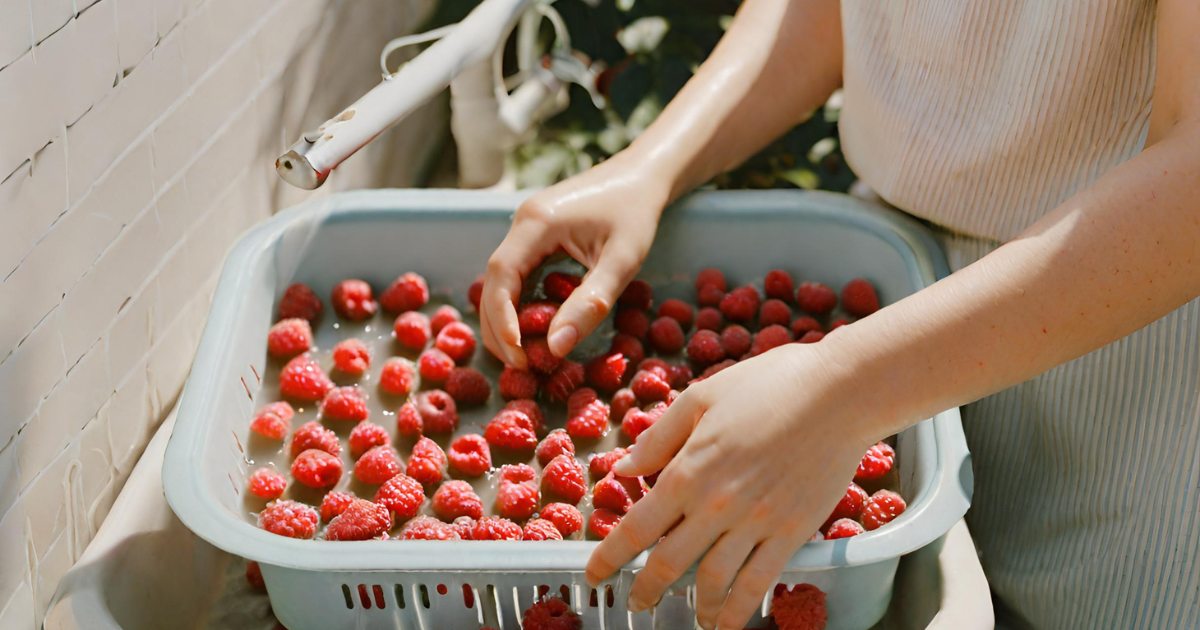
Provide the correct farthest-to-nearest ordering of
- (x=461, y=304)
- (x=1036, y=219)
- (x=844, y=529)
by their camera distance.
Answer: (x=461, y=304) < (x=1036, y=219) < (x=844, y=529)

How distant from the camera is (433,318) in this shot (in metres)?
0.98

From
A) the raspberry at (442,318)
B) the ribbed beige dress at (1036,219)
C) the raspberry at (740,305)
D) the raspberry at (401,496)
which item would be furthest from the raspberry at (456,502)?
the ribbed beige dress at (1036,219)

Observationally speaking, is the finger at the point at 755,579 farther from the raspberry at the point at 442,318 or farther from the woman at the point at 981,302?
the raspberry at the point at 442,318

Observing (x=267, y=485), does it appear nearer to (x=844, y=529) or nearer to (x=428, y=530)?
(x=428, y=530)

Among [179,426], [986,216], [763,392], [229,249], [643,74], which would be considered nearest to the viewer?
[763,392]

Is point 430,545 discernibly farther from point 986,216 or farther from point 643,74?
point 643,74

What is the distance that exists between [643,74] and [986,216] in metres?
0.64

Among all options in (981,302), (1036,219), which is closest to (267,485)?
(981,302)

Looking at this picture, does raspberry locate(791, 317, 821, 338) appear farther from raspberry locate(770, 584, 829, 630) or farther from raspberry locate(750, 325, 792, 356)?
raspberry locate(770, 584, 829, 630)

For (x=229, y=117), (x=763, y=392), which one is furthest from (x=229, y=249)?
(x=763, y=392)

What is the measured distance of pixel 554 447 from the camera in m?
0.83

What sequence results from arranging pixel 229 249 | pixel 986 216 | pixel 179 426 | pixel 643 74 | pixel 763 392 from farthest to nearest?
pixel 643 74 < pixel 229 249 < pixel 986 216 < pixel 179 426 < pixel 763 392

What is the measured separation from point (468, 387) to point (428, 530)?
200 mm

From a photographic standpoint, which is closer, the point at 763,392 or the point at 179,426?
the point at 763,392
